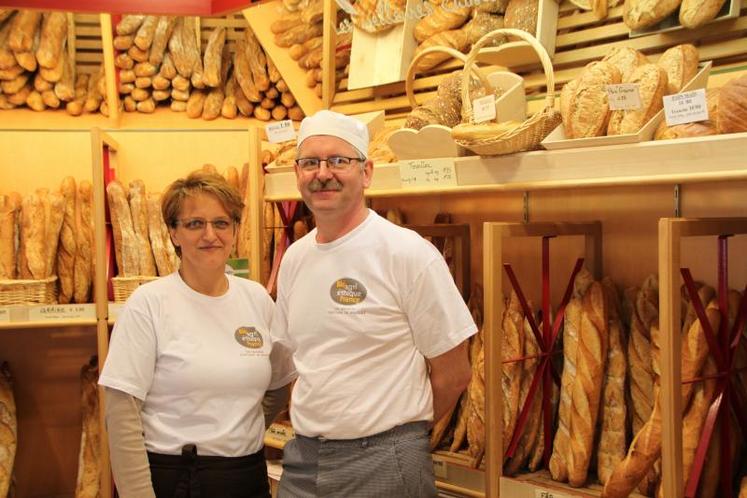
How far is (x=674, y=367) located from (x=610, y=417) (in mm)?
446

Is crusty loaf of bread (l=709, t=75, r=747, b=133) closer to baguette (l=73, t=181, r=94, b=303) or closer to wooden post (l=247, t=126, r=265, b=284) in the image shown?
wooden post (l=247, t=126, r=265, b=284)

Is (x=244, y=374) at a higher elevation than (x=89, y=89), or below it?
below

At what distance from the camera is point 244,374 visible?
6.77 feet

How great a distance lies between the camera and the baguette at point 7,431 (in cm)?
310

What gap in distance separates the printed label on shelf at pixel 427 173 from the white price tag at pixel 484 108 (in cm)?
14

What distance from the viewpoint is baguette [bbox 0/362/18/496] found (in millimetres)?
3096

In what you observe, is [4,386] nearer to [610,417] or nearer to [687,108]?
[610,417]

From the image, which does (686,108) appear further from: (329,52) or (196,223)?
(329,52)

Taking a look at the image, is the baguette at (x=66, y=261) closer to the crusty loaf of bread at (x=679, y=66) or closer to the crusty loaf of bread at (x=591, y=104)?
the crusty loaf of bread at (x=591, y=104)

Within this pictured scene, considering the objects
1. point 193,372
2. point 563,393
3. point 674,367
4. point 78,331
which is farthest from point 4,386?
point 674,367

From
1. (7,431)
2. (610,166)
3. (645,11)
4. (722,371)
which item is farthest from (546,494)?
(7,431)

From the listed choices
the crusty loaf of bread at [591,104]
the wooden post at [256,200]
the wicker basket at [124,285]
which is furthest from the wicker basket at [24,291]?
the crusty loaf of bread at [591,104]

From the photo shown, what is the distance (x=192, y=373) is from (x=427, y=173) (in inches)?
32.8

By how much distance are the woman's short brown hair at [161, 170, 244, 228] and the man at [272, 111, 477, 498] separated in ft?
1.10
